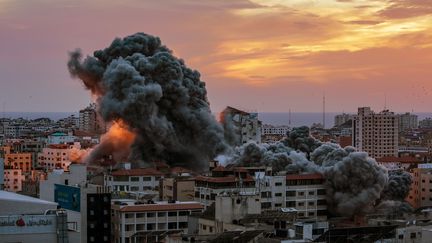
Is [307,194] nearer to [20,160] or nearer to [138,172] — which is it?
[138,172]

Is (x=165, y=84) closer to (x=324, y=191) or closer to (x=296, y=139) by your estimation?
(x=296, y=139)

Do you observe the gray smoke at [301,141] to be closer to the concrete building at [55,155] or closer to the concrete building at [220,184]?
the concrete building at [220,184]

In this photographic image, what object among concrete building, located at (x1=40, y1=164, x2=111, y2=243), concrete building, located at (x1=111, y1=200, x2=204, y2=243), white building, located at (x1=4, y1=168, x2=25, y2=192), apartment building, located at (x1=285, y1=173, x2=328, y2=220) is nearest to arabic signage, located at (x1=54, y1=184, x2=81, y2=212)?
concrete building, located at (x1=40, y1=164, x2=111, y2=243)

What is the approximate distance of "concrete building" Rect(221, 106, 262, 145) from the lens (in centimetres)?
9288

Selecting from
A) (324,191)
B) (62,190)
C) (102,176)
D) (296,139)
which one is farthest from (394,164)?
(62,190)

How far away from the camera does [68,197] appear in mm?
44250

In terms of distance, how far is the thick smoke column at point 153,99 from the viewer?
81.8 m

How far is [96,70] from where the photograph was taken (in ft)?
289

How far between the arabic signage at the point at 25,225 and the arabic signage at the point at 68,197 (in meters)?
13.9

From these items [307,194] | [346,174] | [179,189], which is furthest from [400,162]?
[179,189]

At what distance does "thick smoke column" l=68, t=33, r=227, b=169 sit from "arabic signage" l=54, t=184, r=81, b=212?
3416cm

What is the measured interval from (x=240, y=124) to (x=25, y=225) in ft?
221

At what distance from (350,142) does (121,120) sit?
58844 mm

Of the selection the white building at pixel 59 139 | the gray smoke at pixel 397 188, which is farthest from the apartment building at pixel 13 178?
the gray smoke at pixel 397 188
